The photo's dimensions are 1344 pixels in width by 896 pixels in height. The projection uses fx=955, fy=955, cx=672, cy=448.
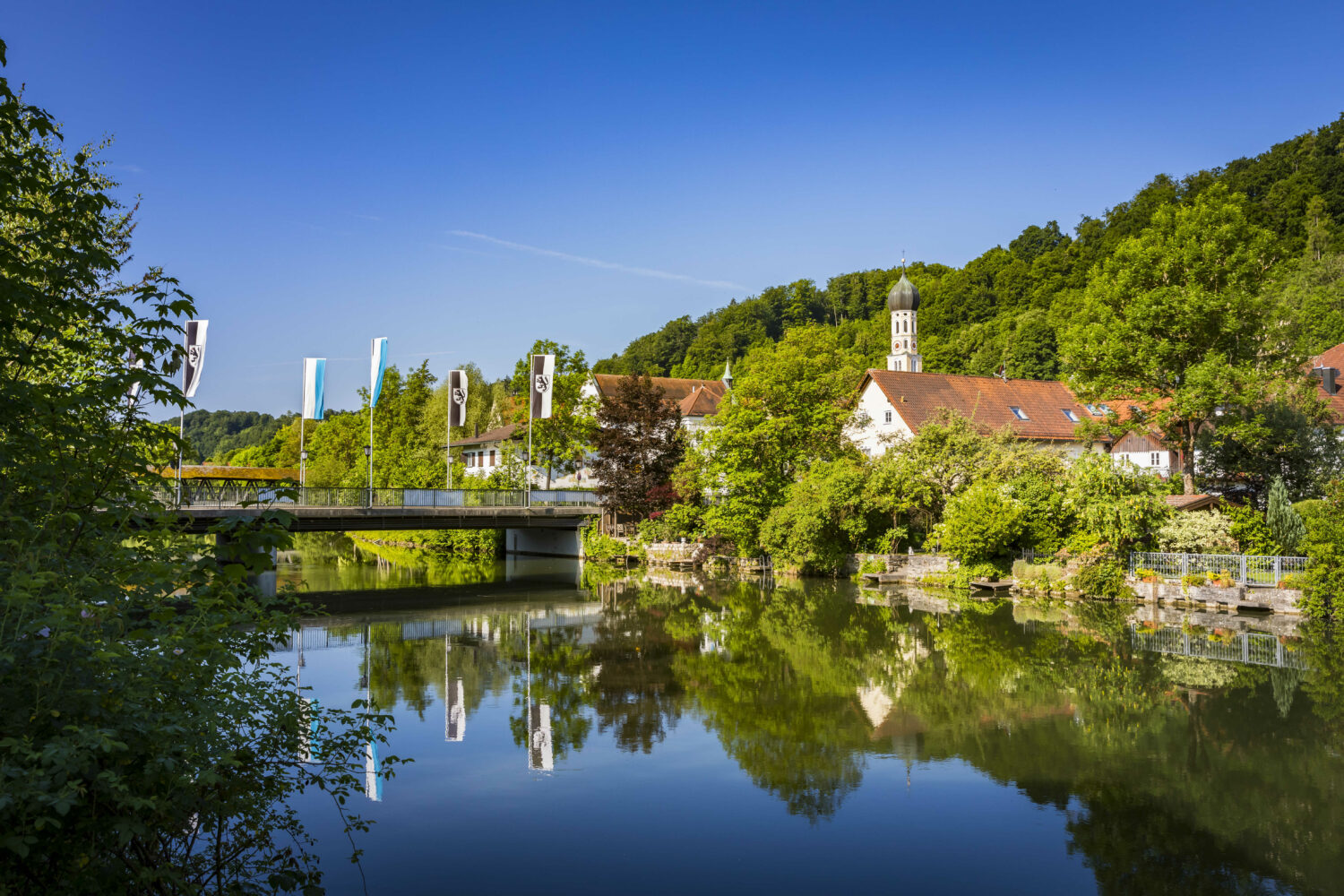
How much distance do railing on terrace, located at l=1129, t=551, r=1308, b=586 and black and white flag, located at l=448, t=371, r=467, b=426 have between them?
29914mm

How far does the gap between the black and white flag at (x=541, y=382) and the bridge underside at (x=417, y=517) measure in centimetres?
510

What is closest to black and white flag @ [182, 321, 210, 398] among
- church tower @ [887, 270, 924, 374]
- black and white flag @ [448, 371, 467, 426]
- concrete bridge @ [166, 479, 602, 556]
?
concrete bridge @ [166, 479, 602, 556]

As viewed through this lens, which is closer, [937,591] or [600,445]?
[937,591]

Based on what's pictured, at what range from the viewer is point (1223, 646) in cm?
2072

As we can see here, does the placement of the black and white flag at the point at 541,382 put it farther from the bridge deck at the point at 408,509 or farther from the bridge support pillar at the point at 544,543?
the bridge support pillar at the point at 544,543

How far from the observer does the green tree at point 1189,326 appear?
1244 inches

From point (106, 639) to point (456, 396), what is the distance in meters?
41.6

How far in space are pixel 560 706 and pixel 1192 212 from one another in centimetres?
2914

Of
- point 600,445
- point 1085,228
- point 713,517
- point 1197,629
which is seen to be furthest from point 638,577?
point 1085,228

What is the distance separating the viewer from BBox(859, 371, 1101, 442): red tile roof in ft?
164

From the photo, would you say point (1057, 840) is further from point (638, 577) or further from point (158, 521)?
point (638, 577)

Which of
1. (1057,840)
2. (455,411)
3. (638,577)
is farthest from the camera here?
(455,411)

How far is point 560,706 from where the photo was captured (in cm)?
1555

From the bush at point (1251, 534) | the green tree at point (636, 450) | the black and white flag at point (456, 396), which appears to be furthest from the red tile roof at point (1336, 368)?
the black and white flag at point (456, 396)
